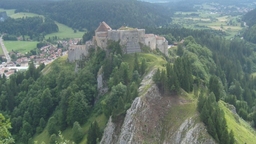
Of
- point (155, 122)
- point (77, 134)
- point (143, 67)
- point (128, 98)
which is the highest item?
point (143, 67)

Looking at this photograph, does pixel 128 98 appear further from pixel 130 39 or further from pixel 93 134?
pixel 130 39

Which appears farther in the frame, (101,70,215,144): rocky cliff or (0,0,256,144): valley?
(0,0,256,144): valley

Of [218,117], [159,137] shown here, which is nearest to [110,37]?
[159,137]

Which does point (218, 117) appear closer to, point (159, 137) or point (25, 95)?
point (159, 137)

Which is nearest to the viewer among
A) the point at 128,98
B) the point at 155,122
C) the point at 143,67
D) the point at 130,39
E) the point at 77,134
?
the point at 155,122

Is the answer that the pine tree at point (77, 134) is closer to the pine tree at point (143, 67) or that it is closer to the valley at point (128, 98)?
the valley at point (128, 98)

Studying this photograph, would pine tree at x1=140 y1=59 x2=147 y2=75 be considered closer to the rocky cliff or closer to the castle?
the castle

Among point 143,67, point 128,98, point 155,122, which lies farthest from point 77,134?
point 155,122

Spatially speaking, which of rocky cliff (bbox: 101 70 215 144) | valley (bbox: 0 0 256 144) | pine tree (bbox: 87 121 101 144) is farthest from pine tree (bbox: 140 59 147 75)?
pine tree (bbox: 87 121 101 144)
